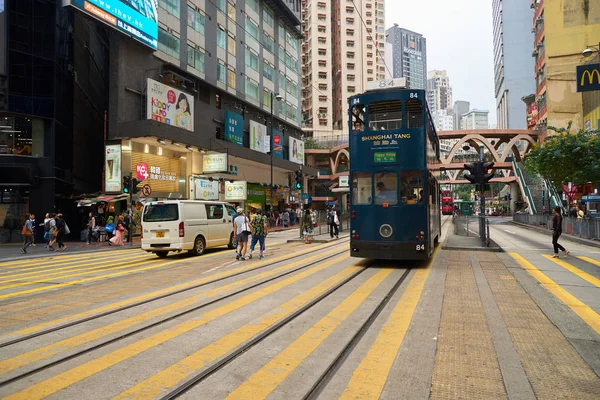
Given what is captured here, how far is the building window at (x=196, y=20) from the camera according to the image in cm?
3170

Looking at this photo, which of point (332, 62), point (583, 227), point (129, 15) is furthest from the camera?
point (332, 62)

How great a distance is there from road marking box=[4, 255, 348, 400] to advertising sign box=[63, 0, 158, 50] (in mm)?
21929

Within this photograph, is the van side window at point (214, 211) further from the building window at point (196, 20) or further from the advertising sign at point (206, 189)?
the building window at point (196, 20)

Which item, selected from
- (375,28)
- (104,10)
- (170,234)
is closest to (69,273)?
(170,234)

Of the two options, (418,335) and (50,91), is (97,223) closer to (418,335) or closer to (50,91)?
(50,91)

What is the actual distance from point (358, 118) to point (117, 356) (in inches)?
331

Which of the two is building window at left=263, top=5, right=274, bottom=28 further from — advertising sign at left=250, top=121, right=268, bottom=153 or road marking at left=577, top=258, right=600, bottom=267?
road marking at left=577, top=258, right=600, bottom=267

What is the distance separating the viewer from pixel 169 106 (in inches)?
1087

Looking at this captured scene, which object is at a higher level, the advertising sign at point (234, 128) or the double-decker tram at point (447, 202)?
the advertising sign at point (234, 128)

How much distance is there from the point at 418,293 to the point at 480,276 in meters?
2.63

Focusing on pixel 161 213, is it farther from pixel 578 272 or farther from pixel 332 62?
pixel 332 62

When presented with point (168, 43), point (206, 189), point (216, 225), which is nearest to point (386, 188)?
point (216, 225)

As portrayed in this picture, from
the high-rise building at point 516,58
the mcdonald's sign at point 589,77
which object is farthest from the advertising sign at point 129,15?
the high-rise building at point 516,58

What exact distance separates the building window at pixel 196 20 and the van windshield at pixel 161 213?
23.2m
